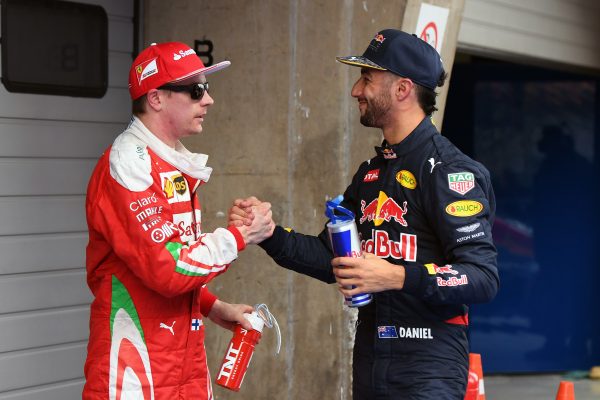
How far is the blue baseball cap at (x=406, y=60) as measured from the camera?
4.36 m

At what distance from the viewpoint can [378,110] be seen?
4.40m

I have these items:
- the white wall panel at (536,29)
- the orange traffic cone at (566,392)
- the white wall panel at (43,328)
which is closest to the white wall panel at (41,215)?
the white wall panel at (43,328)

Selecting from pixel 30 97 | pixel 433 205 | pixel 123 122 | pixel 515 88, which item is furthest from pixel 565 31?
pixel 433 205

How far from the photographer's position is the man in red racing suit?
3861 millimetres

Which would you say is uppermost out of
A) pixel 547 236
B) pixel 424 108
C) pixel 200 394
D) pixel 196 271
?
pixel 424 108

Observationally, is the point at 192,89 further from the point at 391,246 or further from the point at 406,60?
the point at 391,246

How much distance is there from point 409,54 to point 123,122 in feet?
9.55

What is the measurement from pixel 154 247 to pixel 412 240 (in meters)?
1.03

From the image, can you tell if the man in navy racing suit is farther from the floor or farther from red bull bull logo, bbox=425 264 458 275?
the floor

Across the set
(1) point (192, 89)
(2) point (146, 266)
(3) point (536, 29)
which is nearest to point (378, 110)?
(1) point (192, 89)

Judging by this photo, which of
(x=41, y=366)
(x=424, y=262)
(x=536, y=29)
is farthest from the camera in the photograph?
(x=536, y=29)

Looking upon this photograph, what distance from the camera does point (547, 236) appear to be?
35.9 feet

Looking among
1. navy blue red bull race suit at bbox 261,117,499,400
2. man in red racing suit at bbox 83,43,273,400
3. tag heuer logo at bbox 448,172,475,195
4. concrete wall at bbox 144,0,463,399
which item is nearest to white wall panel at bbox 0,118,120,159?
concrete wall at bbox 144,0,463,399

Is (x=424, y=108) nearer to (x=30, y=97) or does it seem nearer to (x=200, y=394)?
(x=200, y=394)
